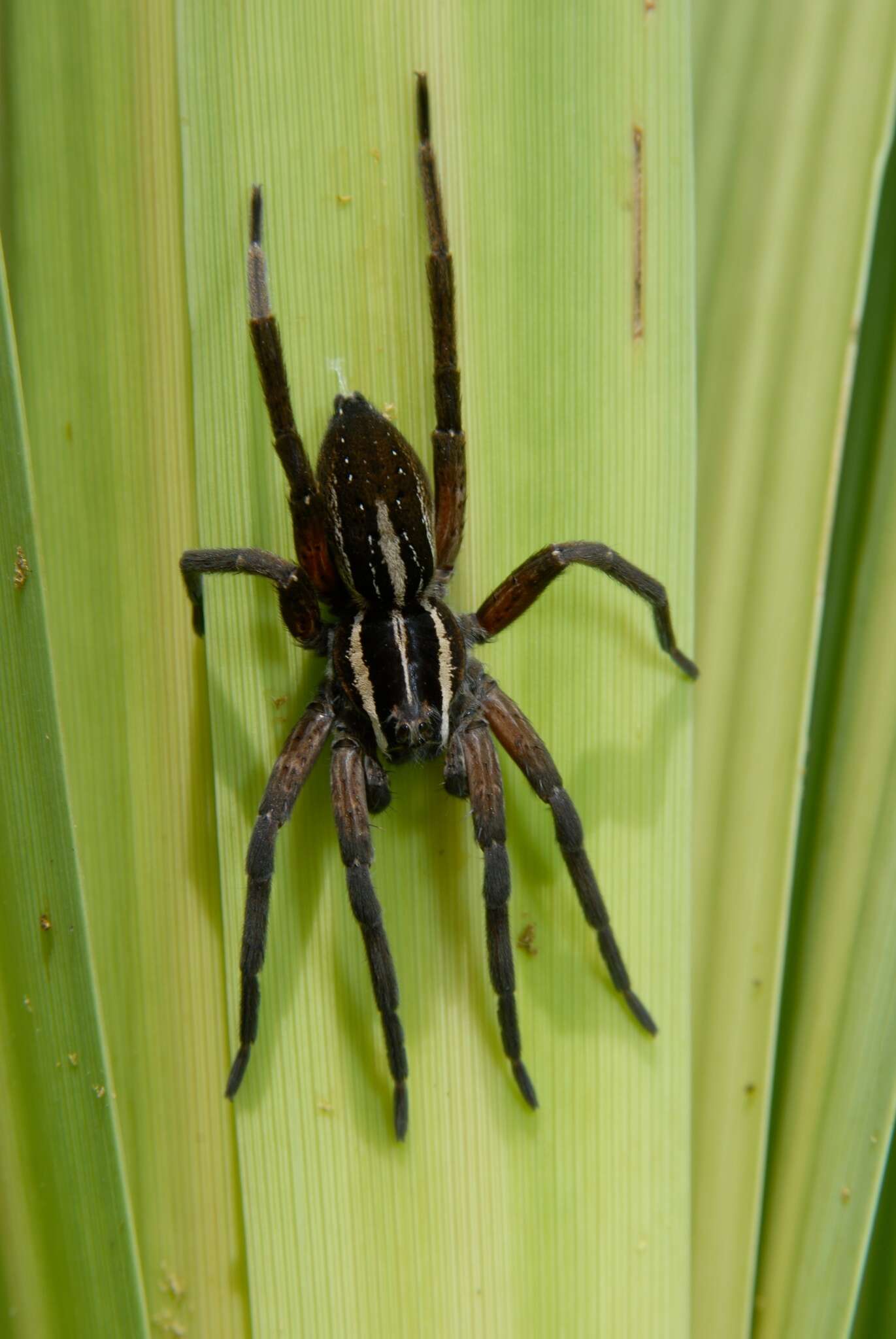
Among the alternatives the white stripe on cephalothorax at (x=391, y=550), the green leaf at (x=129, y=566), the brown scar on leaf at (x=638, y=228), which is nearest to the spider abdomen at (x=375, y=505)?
the white stripe on cephalothorax at (x=391, y=550)

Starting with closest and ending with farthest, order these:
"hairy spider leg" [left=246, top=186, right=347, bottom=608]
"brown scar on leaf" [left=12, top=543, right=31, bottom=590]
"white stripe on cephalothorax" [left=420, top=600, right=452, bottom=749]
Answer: "brown scar on leaf" [left=12, top=543, right=31, bottom=590] < "hairy spider leg" [left=246, top=186, right=347, bottom=608] < "white stripe on cephalothorax" [left=420, top=600, right=452, bottom=749]

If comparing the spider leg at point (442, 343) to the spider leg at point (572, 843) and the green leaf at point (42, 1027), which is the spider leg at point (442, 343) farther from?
the green leaf at point (42, 1027)

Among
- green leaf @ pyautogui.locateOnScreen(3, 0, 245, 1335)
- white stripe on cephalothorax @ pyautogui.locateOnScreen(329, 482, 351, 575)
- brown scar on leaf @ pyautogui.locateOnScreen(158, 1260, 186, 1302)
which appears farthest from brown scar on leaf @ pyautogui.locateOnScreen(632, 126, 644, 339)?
brown scar on leaf @ pyautogui.locateOnScreen(158, 1260, 186, 1302)

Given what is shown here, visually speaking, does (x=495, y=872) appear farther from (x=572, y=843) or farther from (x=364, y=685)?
(x=364, y=685)

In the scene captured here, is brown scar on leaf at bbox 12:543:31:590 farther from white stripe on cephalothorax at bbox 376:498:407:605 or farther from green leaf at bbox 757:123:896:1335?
green leaf at bbox 757:123:896:1335

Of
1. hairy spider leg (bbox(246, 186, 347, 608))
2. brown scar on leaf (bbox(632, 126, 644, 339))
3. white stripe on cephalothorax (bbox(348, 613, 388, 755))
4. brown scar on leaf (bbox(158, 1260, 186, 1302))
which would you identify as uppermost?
brown scar on leaf (bbox(632, 126, 644, 339))

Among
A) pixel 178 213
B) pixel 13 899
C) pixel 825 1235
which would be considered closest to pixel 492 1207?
pixel 825 1235
